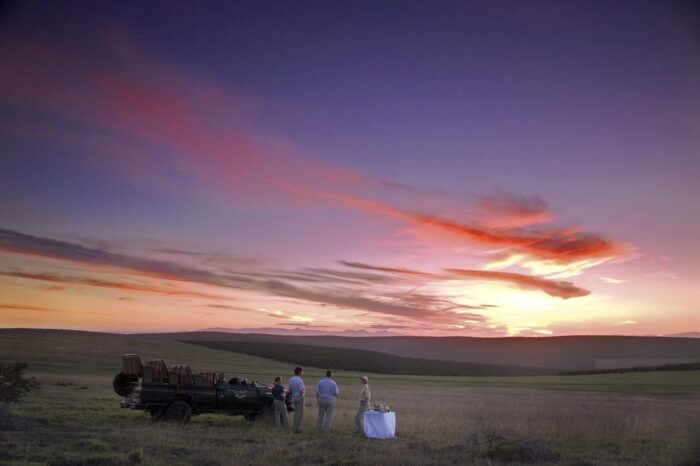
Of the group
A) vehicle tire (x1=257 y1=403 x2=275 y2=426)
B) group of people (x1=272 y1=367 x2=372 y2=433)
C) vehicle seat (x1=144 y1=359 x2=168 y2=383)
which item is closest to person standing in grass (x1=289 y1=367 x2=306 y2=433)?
group of people (x1=272 y1=367 x2=372 y2=433)

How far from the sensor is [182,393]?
21.2 meters

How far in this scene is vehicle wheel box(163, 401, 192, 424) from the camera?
2083 cm

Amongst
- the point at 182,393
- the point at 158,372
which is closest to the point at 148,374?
the point at 158,372

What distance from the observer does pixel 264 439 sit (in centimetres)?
1822

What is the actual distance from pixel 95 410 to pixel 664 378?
6872 cm

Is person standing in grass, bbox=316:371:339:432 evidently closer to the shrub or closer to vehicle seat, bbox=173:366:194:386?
vehicle seat, bbox=173:366:194:386

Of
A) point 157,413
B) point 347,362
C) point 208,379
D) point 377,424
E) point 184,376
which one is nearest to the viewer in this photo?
point 377,424

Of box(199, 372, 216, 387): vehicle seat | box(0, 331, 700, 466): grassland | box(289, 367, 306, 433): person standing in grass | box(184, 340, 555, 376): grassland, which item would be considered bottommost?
box(184, 340, 555, 376): grassland

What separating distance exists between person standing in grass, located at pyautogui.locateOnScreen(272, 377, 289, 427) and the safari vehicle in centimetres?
65

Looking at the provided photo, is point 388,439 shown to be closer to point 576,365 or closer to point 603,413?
point 603,413

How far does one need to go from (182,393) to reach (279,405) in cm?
321

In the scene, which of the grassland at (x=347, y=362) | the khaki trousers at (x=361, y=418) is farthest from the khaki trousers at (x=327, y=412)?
the grassland at (x=347, y=362)

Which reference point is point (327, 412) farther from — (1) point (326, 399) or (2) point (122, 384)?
(2) point (122, 384)

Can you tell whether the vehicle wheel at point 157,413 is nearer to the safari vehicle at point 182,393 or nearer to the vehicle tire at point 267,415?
the safari vehicle at point 182,393
